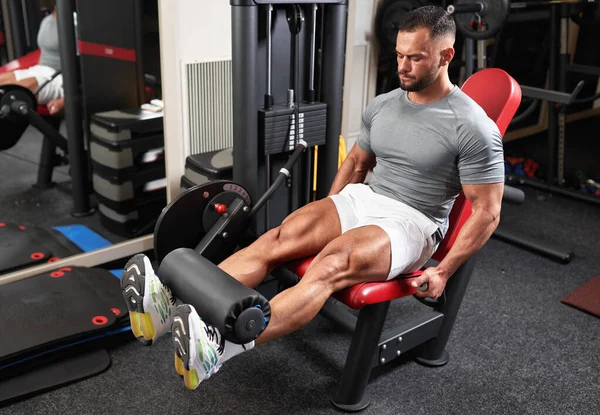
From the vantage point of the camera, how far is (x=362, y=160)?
2150 millimetres

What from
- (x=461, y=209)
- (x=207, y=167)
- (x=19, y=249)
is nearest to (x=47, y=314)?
(x=19, y=249)

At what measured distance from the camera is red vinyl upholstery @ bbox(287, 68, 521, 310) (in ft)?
Answer: 5.83

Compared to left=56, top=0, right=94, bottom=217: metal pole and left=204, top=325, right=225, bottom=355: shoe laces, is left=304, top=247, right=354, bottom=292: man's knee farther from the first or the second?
left=56, top=0, right=94, bottom=217: metal pole

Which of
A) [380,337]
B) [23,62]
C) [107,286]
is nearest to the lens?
[380,337]

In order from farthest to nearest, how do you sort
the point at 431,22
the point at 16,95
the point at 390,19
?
the point at 390,19 < the point at 16,95 < the point at 431,22

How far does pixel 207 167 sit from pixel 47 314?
85 cm

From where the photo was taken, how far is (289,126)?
7.61 ft

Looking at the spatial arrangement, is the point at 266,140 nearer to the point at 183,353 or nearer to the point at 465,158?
the point at 465,158

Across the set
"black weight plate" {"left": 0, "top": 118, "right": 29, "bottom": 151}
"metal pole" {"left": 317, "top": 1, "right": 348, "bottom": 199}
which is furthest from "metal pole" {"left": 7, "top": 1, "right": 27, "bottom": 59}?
"metal pole" {"left": 317, "top": 1, "right": 348, "bottom": 199}

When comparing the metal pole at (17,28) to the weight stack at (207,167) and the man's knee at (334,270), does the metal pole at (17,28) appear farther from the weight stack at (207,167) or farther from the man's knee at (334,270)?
the man's knee at (334,270)

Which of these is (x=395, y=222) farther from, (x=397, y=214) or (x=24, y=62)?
(x=24, y=62)

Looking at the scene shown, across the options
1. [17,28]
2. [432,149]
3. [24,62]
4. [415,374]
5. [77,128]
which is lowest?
[415,374]

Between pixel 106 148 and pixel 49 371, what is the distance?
1194mm

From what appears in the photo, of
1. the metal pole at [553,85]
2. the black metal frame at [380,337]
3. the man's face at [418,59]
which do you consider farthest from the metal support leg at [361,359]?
the metal pole at [553,85]
